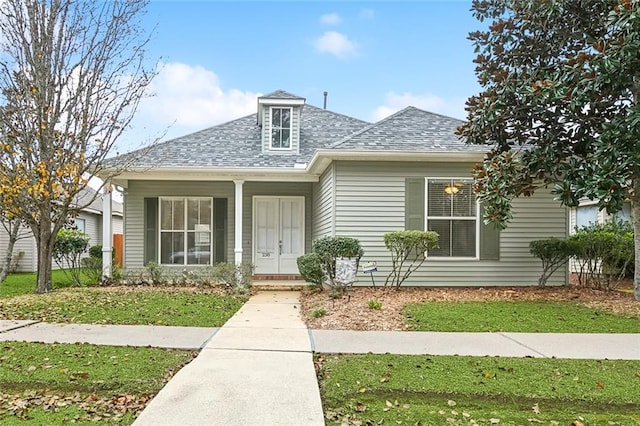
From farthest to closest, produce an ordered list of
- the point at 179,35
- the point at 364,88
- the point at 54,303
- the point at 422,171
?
the point at 364,88 → the point at 179,35 → the point at 422,171 → the point at 54,303

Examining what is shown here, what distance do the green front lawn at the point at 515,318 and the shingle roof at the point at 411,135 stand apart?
359 cm

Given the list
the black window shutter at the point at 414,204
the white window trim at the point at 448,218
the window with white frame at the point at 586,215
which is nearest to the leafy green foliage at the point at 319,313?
the black window shutter at the point at 414,204

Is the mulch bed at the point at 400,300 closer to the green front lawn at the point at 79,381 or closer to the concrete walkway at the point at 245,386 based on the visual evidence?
the concrete walkway at the point at 245,386

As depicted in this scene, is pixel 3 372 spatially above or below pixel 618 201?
below

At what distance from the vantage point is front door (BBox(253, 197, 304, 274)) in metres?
13.3

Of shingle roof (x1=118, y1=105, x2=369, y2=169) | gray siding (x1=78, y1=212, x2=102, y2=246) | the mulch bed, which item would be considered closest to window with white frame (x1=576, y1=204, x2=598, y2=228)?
the mulch bed

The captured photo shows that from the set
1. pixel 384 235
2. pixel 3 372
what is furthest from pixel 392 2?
pixel 3 372

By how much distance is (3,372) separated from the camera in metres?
4.39

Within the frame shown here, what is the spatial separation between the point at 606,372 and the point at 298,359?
9.82 feet

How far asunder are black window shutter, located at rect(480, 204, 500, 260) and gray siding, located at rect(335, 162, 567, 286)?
144mm

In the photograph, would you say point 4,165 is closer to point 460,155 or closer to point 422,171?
point 422,171

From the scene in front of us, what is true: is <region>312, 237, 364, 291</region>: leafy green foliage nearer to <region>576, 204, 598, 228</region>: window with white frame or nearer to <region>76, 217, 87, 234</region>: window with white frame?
<region>576, 204, 598, 228</region>: window with white frame

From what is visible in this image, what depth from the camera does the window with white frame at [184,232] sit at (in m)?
13.2

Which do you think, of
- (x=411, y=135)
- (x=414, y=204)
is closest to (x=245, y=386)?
(x=414, y=204)
